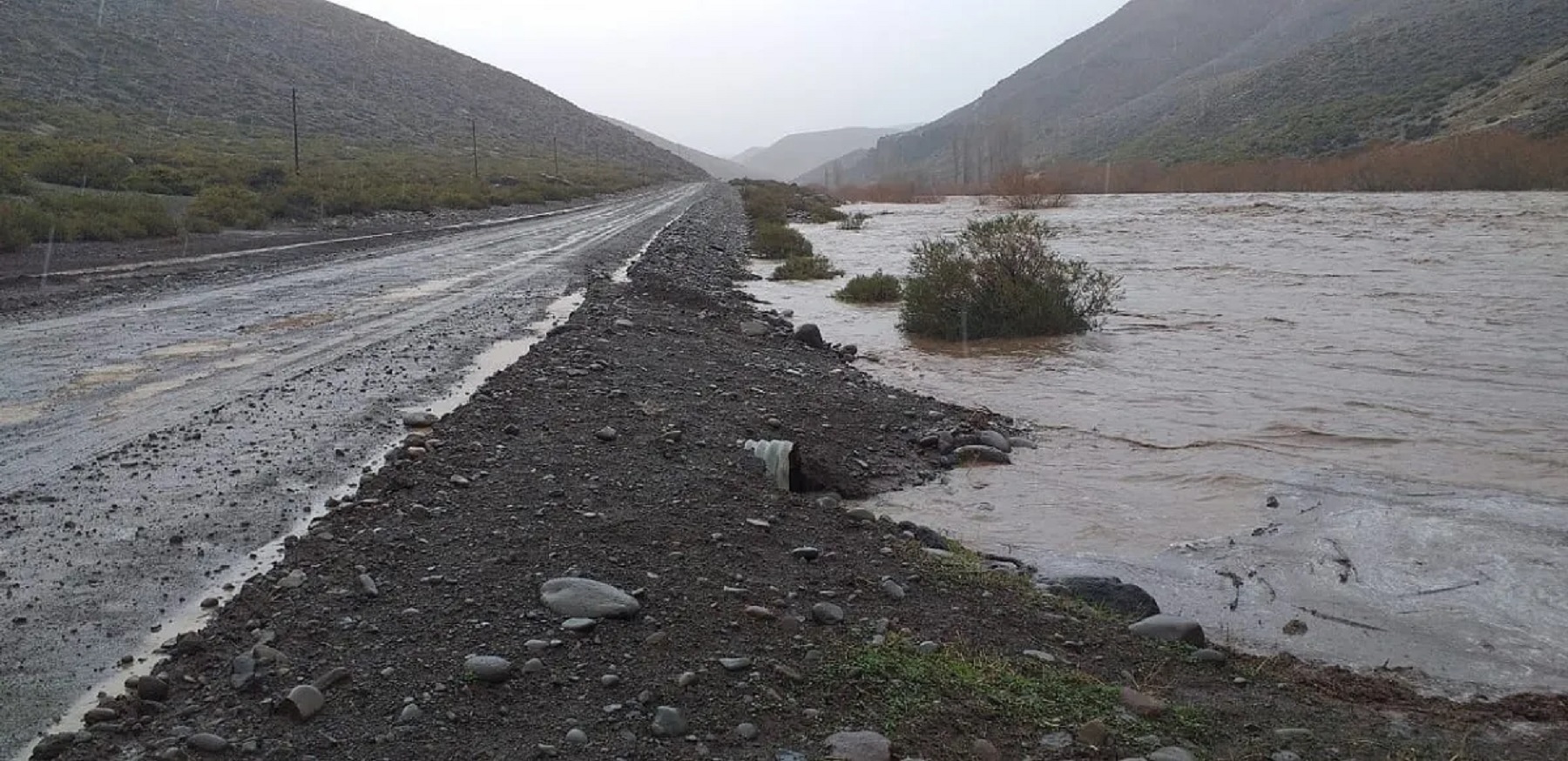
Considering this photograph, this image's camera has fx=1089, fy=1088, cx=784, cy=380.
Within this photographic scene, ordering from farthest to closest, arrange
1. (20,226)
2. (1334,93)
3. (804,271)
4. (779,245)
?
(1334,93) → (779,245) → (804,271) → (20,226)

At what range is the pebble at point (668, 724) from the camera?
323 centimetres

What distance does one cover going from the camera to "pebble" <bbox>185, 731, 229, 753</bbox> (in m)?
3.06

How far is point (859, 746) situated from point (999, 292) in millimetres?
11834

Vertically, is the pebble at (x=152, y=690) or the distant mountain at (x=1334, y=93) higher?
the distant mountain at (x=1334, y=93)

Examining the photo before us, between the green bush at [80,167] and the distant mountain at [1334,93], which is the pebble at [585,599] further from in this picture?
the distant mountain at [1334,93]

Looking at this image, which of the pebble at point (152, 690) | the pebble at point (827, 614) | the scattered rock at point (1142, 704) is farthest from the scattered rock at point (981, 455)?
the pebble at point (152, 690)

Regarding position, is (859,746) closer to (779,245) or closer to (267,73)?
(779,245)

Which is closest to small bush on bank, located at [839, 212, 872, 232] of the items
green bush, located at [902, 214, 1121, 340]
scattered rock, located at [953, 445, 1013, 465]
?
green bush, located at [902, 214, 1121, 340]

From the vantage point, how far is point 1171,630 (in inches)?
177

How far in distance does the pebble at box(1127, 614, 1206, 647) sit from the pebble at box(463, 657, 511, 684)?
8.40 ft

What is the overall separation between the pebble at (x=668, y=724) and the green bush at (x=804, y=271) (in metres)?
19.3

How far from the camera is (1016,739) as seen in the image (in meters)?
3.37

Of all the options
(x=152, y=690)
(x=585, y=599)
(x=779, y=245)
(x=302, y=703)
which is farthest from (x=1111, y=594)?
(x=779, y=245)

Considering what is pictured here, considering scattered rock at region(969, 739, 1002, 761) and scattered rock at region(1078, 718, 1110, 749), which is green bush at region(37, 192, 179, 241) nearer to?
scattered rock at region(969, 739, 1002, 761)
